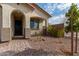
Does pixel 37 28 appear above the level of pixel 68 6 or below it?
below

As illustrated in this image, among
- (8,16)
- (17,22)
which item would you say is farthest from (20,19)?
(8,16)

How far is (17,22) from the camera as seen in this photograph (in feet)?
18.5

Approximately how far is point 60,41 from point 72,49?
259 millimetres

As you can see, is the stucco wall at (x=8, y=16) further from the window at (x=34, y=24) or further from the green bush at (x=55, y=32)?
the green bush at (x=55, y=32)

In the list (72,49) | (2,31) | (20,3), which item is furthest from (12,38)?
(72,49)

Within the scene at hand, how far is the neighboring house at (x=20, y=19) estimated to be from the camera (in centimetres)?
560

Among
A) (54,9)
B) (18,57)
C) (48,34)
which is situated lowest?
(18,57)

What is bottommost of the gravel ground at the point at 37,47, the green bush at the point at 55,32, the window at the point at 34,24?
the gravel ground at the point at 37,47

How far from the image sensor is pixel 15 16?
18.4ft

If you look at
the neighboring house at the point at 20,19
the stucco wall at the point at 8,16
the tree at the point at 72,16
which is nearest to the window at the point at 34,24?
the neighboring house at the point at 20,19

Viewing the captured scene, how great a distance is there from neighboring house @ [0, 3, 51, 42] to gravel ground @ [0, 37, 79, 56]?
0.11 metres

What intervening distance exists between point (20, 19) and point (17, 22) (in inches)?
3.1

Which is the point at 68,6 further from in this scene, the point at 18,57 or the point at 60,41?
the point at 18,57

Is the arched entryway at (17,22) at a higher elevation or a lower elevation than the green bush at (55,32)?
higher
